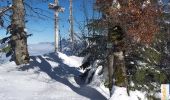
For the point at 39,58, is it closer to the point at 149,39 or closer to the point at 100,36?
the point at 100,36

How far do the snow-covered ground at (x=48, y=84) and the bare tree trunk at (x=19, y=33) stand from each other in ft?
1.42

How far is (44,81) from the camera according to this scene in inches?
673

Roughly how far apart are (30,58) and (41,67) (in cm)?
158

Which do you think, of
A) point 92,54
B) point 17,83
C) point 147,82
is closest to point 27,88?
point 17,83

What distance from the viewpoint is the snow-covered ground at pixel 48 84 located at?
47.1 ft

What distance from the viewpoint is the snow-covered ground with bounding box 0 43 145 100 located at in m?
14.3

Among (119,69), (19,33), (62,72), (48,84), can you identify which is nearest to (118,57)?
(119,69)

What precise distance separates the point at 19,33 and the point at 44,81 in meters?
3.40

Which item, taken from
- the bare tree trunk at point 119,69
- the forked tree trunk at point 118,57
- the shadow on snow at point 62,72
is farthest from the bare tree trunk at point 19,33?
the bare tree trunk at point 119,69

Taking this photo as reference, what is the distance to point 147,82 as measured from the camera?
15922 millimetres

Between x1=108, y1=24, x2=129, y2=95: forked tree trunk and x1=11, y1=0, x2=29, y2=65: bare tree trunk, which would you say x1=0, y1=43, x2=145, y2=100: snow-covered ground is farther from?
x1=11, y1=0, x2=29, y2=65: bare tree trunk

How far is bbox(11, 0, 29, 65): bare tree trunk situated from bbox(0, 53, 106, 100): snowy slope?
44 centimetres

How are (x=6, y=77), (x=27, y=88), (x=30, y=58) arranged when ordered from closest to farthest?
(x=27, y=88)
(x=6, y=77)
(x=30, y=58)

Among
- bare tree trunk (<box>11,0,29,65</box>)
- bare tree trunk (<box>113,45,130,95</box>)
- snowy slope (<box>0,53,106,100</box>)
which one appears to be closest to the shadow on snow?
snowy slope (<box>0,53,106,100</box>)
